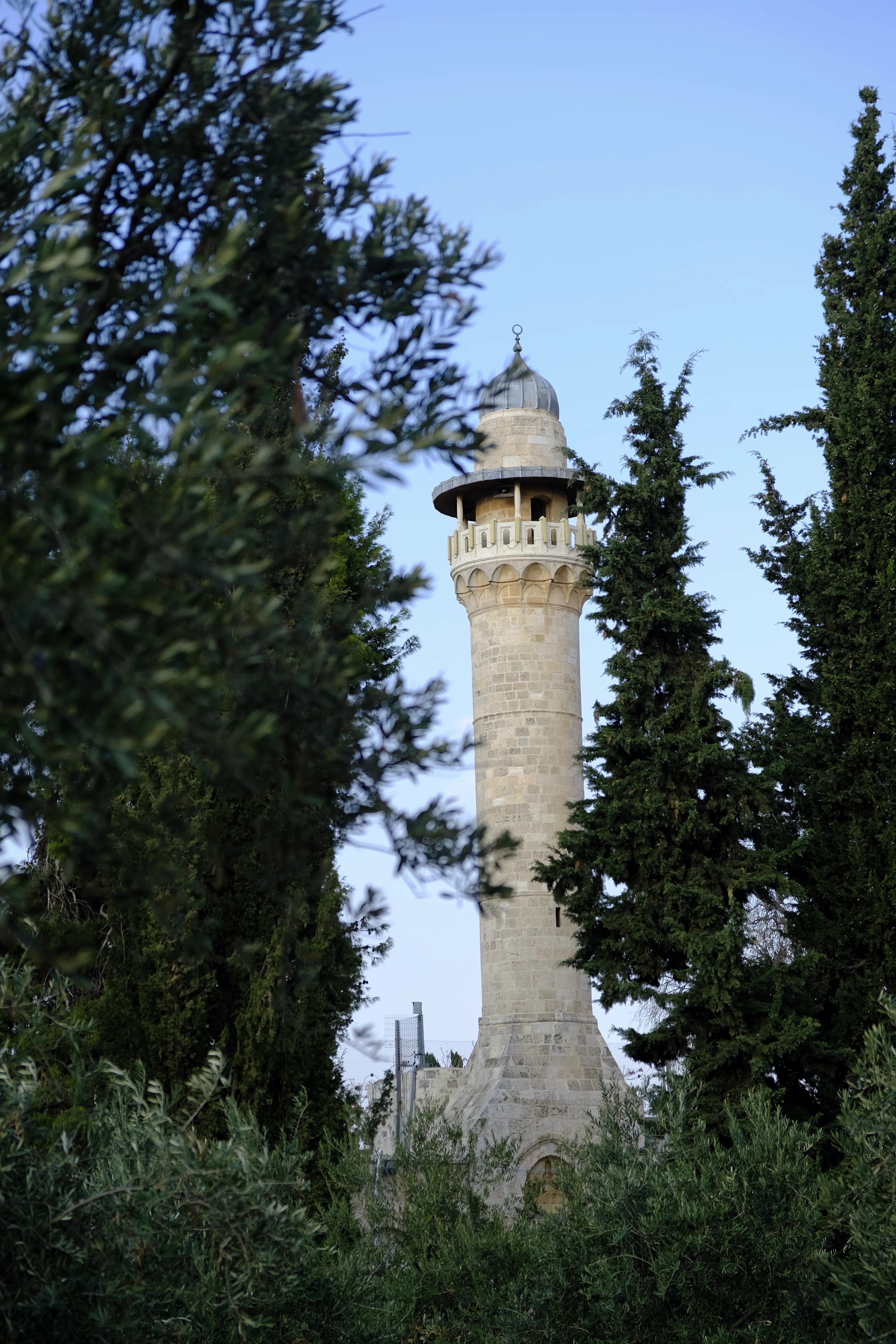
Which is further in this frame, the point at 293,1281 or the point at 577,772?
the point at 577,772

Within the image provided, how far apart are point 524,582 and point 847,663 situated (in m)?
8.38

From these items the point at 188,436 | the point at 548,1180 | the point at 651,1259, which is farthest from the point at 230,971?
the point at 188,436

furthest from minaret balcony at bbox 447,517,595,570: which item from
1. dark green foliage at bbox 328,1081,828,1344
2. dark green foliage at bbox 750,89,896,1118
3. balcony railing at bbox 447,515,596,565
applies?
dark green foliage at bbox 328,1081,828,1344

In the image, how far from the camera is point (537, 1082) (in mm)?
23812

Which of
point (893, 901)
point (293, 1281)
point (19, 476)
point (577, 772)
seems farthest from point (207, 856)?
point (577, 772)

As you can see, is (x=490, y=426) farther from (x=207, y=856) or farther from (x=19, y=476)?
(x=19, y=476)

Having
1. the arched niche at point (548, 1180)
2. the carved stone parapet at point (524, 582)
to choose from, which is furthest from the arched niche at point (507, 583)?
the arched niche at point (548, 1180)

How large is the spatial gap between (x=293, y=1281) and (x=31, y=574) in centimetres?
670

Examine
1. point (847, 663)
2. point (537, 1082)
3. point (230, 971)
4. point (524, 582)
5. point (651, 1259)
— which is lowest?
point (651, 1259)

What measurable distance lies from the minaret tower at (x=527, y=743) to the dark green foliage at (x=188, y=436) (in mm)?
17566

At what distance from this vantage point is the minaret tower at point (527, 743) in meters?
23.9

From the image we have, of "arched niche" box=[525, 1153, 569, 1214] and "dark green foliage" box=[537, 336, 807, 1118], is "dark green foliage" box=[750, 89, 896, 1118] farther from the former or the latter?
"arched niche" box=[525, 1153, 569, 1214]

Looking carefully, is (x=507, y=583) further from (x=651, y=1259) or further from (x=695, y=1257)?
(x=695, y=1257)

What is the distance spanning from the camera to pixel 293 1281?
8852mm
